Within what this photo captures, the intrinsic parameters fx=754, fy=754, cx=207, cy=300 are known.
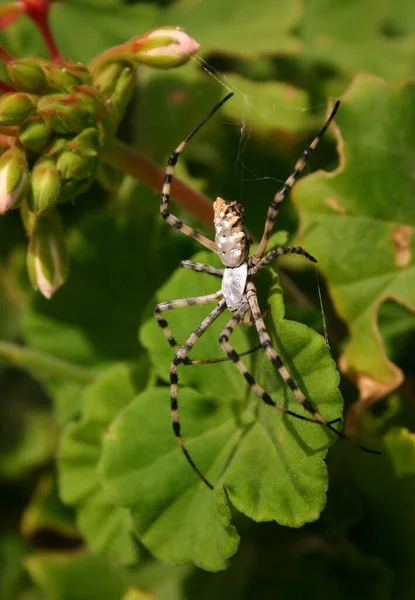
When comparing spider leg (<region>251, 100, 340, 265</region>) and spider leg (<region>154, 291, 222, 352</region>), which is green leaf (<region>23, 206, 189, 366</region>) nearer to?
spider leg (<region>154, 291, 222, 352</region>)

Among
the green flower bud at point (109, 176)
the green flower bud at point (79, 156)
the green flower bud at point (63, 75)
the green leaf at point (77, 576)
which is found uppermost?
the green flower bud at point (63, 75)

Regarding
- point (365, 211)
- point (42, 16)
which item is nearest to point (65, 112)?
point (42, 16)

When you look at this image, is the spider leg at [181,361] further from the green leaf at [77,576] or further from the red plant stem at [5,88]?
the green leaf at [77,576]

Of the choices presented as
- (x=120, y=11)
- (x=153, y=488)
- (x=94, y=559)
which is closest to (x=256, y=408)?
(x=153, y=488)

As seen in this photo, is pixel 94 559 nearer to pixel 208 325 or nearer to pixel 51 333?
pixel 51 333

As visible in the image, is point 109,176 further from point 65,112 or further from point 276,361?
point 276,361

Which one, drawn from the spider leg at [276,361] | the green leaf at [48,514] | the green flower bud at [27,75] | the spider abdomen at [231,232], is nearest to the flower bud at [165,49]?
the green flower bud at [27,75]
